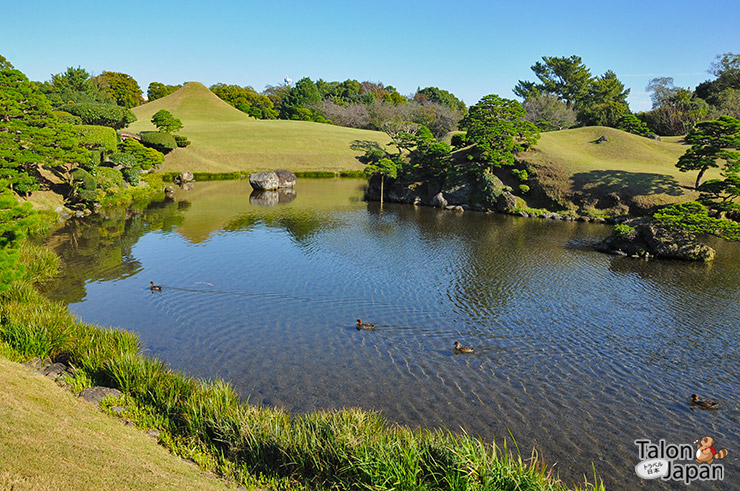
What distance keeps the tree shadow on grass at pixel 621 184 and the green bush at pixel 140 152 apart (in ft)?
182

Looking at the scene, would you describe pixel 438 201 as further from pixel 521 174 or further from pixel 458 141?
pixel 458 141

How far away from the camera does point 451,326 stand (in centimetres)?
1728

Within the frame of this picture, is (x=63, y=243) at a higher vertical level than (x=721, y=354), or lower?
higher

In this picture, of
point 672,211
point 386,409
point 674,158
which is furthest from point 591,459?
point 674,158

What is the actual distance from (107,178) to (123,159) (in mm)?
6521

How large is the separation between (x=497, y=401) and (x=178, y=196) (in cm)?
5135

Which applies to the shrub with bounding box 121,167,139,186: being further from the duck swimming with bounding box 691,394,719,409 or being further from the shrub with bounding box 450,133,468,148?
the duck swimming with bounding box 691,394,719,409

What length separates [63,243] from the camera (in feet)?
→ 95.5

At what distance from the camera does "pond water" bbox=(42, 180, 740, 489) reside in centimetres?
1170

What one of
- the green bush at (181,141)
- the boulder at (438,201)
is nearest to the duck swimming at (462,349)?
the boulder at (438,201)

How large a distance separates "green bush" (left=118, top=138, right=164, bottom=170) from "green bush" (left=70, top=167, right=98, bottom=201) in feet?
47.5

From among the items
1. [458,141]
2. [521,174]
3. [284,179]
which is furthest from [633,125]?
[284,179]

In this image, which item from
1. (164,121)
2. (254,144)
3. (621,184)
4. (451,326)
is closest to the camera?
(451,326)

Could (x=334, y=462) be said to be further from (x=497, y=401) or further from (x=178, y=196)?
(x=178, y=196)
